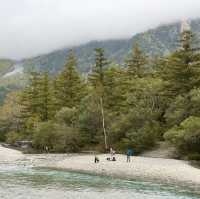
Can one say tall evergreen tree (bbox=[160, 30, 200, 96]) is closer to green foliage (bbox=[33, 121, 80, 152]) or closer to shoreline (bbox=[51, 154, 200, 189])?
shoreline (bbox=[51, 154, 200, 189])

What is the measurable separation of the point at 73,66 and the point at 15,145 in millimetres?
19726

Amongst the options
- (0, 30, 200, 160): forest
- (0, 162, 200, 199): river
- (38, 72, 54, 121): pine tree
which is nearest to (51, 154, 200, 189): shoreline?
(0, 162, 200, 199): river

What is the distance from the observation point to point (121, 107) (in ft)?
241

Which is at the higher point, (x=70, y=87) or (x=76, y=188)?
(x=70, y=87)

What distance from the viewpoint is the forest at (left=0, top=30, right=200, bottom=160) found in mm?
60250

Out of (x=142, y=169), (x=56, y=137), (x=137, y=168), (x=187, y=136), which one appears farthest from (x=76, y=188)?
(x=56, y=137)

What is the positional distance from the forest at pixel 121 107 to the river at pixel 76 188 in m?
14.4

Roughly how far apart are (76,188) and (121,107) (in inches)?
1420

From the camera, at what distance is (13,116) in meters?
98.9

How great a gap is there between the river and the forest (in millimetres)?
14358

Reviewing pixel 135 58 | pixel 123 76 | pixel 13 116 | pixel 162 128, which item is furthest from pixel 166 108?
pixel 13 116

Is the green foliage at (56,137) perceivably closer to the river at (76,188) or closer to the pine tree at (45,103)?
the pine tree at (45,103)

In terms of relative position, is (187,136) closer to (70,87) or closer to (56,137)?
(56,137)

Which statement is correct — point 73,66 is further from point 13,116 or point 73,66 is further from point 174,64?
point 174,64
